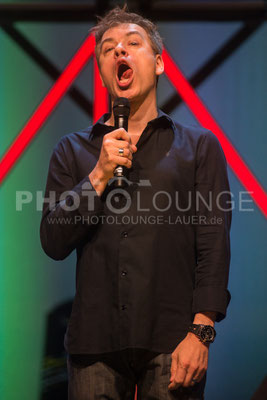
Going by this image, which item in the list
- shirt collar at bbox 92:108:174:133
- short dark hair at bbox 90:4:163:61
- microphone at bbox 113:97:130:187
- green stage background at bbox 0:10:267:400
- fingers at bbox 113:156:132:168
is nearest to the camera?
fingers at bbox 113:156:132:168

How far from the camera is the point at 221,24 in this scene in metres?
2.19

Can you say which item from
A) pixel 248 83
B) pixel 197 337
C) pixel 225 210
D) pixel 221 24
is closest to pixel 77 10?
pixel 221 24

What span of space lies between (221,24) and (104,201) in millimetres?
1336

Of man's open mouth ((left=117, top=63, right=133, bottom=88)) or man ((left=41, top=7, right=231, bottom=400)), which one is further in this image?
man's open mouth ((left=117, top=63, right=133, bottom=88))

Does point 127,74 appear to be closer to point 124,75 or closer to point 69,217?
point 124,75

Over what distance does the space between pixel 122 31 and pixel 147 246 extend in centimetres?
74

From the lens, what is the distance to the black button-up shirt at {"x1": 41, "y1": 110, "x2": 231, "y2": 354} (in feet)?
3.99

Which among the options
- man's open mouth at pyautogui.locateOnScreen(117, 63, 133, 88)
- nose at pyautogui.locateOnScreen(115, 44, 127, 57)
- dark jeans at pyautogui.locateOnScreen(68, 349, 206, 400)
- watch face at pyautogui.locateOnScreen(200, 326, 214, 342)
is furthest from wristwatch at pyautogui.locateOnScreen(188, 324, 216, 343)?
nose at pyautogui.locateOnScreen(115, 44, 127, 57)

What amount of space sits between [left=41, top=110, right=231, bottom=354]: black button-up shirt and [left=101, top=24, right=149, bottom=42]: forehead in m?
0.43

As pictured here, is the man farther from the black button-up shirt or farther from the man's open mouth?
the man's open mouth

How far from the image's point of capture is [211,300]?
1.19 metres

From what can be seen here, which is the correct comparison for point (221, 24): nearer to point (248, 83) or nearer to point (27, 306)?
point (248, 83)

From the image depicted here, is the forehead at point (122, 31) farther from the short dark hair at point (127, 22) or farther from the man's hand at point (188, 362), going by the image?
the man's hand at point (188, 362)

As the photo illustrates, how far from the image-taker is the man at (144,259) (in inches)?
46.9
